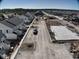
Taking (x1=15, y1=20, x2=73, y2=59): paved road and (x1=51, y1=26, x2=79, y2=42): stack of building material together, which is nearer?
(x1=15, y1=20, x2=73, y2=59): paved road

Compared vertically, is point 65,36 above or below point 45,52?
below

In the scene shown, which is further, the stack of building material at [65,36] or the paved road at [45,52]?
the stack of building material at [65,36]

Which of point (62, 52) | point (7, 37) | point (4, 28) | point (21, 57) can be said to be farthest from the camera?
point (4, 28)

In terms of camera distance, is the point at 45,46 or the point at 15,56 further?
the point at 45,46

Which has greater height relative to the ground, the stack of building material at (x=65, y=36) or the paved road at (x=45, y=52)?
the paved road at (x=45, y=52)

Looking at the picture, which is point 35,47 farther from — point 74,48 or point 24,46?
point 74,48

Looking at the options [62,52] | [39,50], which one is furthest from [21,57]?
[62,52]

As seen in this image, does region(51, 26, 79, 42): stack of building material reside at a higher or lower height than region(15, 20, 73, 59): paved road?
lower

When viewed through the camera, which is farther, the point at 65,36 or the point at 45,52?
the point at 65,36

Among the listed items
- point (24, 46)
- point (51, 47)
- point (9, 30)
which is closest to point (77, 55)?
point (51, 47)

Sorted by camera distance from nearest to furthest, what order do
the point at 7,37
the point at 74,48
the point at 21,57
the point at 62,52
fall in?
the point at 21,57 < the point at 62,52 < the point at 74,48 < the point at 7,37
